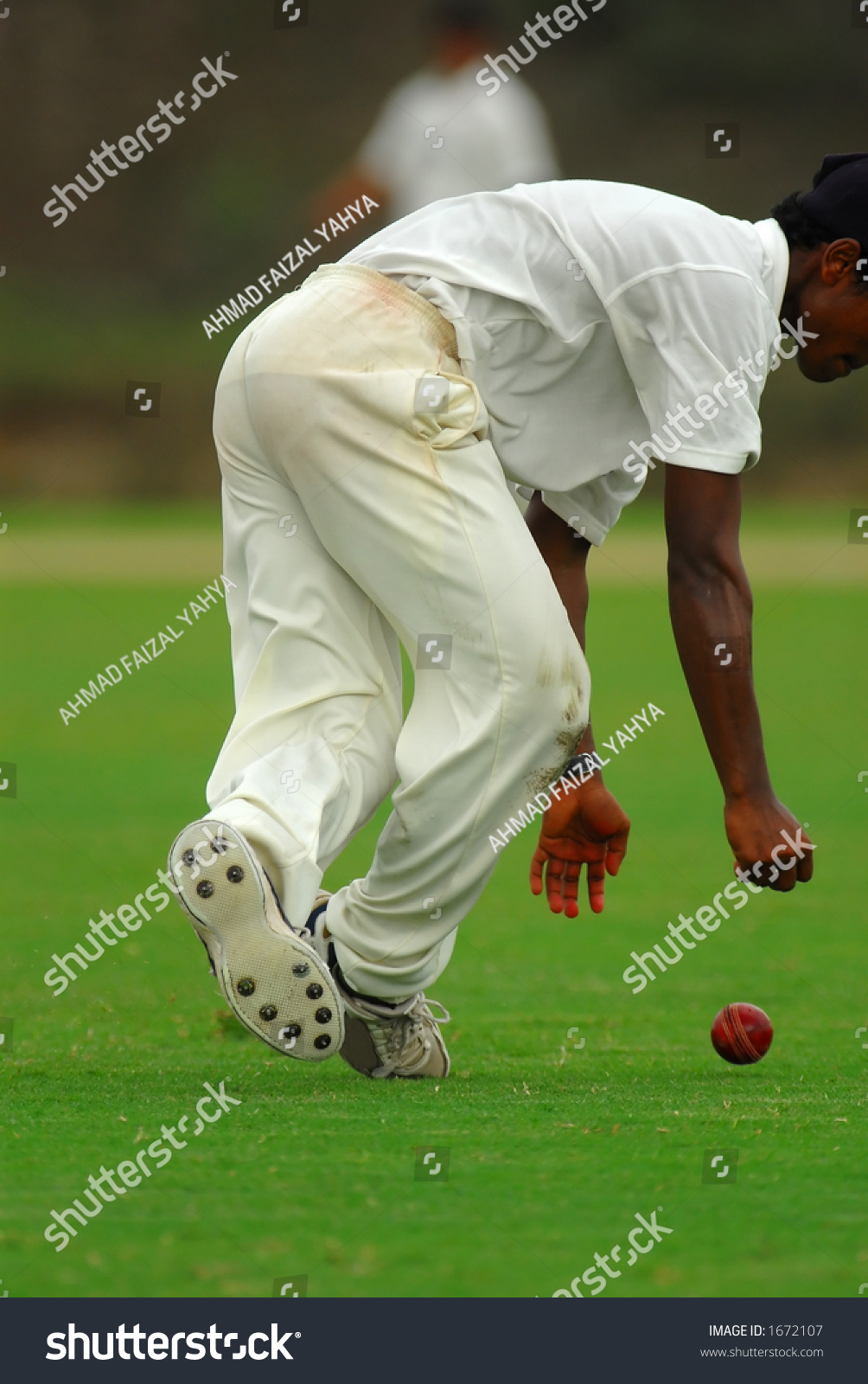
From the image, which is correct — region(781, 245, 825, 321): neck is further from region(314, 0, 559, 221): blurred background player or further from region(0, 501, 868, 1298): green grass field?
region(314, 0, 559, 221): blurred background player

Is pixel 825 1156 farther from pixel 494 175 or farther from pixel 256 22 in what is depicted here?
pixel 256 22

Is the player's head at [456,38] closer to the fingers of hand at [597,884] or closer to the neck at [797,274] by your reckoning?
the neck at [797,274]

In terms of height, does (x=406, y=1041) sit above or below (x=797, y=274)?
below

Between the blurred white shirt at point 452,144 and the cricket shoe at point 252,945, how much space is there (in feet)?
11.7

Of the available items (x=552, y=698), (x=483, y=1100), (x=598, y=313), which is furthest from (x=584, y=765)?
(x=598, y=313)

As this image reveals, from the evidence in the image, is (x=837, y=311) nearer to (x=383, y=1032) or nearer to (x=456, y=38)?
(x=383, y=1032)

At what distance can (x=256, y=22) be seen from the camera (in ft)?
83.6

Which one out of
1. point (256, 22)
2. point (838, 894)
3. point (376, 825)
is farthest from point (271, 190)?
point (838, 894)

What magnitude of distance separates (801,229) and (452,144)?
2.99 meters

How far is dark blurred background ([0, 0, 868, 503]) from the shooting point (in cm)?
2278

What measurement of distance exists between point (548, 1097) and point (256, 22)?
81.3 feet

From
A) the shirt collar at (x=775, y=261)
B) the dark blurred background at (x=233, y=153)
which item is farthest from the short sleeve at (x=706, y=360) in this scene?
the dark blurred background at (x=233, y=153)

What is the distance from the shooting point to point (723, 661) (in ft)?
9.79

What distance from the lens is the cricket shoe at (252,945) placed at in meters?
2.86
